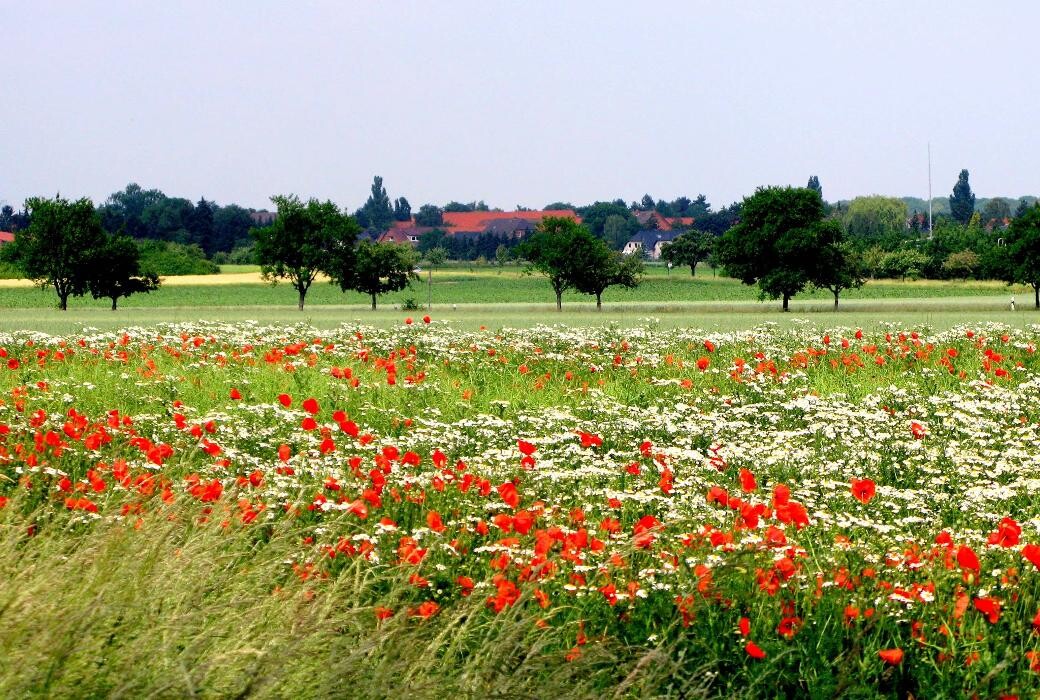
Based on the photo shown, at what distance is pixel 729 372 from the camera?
566 inches

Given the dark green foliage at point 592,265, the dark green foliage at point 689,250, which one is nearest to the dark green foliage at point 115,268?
the dark green foliage at point 592,265

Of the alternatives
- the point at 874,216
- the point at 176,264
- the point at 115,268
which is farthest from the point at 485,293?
the point at 874,216

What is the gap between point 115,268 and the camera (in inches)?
2327

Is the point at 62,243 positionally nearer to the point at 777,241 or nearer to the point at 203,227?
the point at 777,241

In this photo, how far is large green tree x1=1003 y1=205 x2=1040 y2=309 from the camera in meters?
57.8

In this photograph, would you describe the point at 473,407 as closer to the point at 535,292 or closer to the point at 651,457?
the point at 651,457

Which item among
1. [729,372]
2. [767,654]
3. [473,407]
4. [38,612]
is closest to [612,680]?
[767,654]

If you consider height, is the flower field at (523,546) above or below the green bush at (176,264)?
below

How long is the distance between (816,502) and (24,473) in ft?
19.0

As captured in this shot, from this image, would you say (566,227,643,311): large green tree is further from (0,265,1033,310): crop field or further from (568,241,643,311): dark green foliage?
(0,265,1033,310): crop field

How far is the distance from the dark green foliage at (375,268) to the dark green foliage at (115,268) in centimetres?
1079

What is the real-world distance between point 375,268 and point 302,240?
4.61 m

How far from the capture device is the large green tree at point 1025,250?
57750 mm

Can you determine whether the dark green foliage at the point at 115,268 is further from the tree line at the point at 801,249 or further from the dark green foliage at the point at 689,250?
the dark green foliage at the point at 689,250
